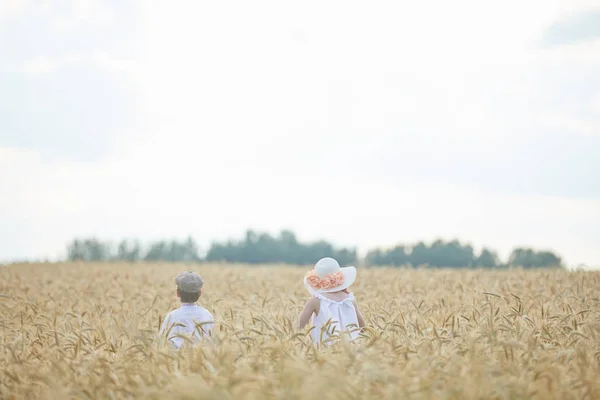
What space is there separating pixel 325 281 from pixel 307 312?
43cm

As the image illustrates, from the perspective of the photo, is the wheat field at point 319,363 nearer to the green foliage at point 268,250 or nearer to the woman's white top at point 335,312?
the woman's white top at point 335,312

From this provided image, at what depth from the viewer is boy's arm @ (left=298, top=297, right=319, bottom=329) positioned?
25.9ft

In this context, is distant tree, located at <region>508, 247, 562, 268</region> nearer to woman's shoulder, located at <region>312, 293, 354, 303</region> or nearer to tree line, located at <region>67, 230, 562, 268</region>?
tree line, located at <region>67, 230, 562, 268</region>

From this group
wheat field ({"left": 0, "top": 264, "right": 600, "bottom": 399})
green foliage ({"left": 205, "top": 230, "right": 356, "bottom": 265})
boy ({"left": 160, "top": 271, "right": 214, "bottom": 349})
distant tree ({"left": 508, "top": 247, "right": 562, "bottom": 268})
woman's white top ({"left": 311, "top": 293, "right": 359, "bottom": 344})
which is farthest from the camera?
green foliage ({"left": 205, "top": 230, "right": 356, "bottom": 265})

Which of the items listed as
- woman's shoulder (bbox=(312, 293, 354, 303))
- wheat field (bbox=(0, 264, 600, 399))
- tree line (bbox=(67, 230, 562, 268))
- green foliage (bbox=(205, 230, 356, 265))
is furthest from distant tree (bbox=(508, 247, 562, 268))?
woman's shoulder (bbox=(312, 293, 354, 303))

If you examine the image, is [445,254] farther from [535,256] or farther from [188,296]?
[188,296]

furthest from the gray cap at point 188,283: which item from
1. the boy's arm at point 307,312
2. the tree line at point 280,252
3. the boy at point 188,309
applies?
the tree line at point 280,252

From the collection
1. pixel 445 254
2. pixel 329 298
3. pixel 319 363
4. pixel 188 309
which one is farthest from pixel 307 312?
pixel 445 254

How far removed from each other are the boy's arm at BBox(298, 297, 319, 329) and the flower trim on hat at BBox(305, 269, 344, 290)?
17 centimetres

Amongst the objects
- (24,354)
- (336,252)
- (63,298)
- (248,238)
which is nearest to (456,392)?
(24,354)

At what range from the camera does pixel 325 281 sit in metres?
8.09

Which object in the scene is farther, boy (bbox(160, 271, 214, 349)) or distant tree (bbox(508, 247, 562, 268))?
distant tree (bbox(508, 247, 562, 268))

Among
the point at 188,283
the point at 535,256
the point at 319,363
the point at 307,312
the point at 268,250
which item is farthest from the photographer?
the point at 268,250

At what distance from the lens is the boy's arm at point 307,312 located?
7.88m
